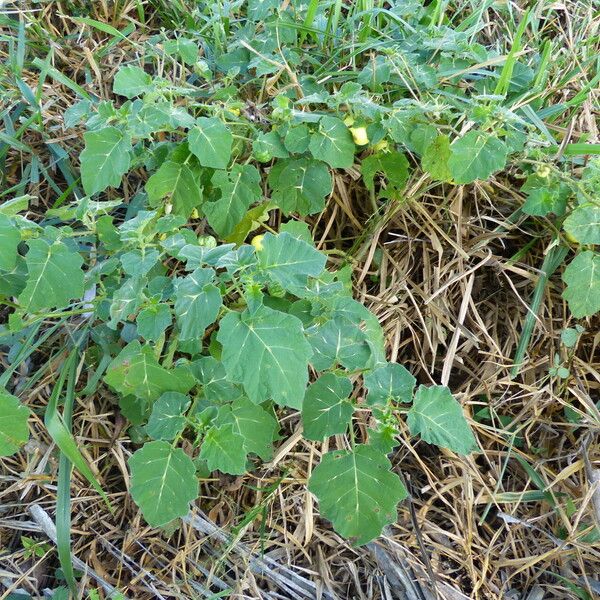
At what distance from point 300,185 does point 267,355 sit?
66 cm

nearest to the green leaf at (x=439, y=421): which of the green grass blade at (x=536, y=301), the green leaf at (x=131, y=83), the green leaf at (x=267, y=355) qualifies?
the green leaf at (x=267, y=355)

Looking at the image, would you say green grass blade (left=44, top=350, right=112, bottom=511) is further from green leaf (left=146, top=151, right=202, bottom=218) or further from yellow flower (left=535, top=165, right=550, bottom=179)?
yellow flower (left=535, top=165, right=550, bottom=179)

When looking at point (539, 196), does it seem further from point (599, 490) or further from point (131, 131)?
point (131, 131)

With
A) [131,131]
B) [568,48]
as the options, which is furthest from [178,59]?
[568,48]

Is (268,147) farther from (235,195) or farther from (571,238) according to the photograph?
(571,238)

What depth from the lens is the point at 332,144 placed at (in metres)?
1.61

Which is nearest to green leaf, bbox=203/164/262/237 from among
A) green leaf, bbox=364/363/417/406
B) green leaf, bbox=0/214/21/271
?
green leaf, bbox=0/214/21/271

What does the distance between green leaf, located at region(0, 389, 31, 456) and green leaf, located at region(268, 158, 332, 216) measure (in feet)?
2.78

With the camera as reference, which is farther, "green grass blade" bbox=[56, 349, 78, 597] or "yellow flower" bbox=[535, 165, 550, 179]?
"yellow flower" bbox=[535, 165, 550, 179]

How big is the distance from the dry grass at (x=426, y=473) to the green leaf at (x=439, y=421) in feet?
1.17

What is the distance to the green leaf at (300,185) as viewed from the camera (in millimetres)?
1668

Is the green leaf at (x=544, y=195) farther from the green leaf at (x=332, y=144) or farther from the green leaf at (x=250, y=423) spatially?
the green leaf at (x=250, y=423)

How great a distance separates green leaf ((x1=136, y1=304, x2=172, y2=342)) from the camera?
131cm

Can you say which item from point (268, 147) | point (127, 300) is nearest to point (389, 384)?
point (127, 300)
